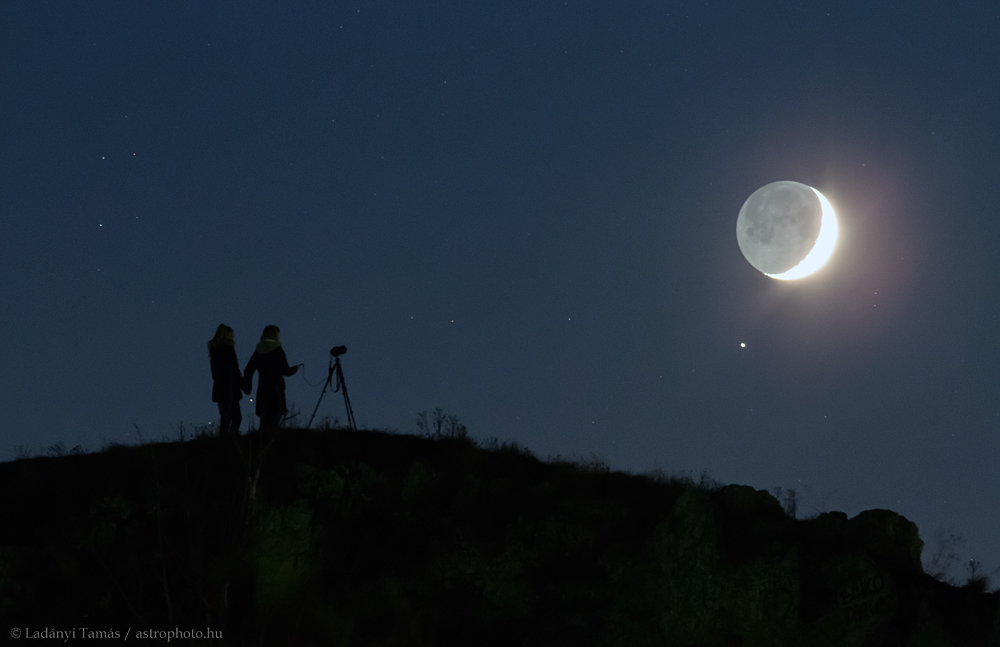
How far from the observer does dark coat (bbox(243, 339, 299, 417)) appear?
47.5ft

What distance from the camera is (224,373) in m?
14.7

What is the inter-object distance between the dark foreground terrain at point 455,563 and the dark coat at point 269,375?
0.77m

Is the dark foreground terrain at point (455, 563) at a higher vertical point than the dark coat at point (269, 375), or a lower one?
lower

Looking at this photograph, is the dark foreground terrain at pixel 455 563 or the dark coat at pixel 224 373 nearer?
the dark foreground terrain at pixel 455 563

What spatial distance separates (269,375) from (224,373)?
0.76m

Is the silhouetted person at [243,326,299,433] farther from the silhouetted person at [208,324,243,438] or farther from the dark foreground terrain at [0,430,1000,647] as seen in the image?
the dark foreground terrain at [0,430,1000,647]

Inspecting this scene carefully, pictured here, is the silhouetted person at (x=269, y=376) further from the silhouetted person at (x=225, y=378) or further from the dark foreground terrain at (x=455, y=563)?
the dark foreground terrain at (x=455, y=563)

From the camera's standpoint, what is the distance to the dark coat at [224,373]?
48.0ft

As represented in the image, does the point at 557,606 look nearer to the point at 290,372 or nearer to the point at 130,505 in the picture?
the point at 290,372

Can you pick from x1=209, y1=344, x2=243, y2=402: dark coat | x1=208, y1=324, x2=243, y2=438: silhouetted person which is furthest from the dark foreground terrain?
x1=209, y1=344, x2=243, y2=402: dark coat

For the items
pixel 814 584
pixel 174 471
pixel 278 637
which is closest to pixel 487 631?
pixel 278 637

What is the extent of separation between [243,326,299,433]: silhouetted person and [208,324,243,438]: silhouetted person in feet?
0.65

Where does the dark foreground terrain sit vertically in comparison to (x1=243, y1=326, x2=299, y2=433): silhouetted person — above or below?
below

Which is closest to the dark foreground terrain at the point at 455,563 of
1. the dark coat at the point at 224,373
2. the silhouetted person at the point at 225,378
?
the silhouetted person at the point at 225,378
